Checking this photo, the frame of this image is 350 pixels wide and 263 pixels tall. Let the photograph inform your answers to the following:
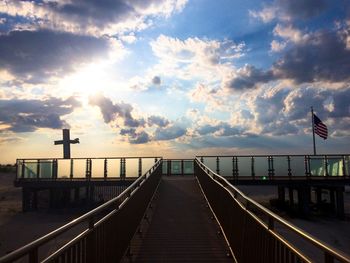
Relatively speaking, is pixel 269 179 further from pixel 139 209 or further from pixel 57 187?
pixel 139 209

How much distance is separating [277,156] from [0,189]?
1217 inches

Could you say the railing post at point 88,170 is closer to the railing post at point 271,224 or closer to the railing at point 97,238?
the railing at point 97,238

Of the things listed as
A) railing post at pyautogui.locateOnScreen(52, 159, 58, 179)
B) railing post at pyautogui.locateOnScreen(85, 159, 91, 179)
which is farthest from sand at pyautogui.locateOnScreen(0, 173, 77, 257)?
railing post at pyautogui.locateOnScreen(85, 159, 91, 179)

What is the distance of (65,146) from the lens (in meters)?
38.4

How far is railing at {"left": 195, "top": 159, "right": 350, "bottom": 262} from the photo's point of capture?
157 inches

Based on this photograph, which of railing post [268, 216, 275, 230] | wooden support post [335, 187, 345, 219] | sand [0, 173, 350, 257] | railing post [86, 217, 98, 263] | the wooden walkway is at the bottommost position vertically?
sand [0, 173, 350, 257]

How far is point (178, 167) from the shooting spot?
1300 inches

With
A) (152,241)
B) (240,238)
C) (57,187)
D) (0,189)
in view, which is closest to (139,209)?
(152,241)

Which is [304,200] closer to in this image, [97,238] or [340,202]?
[340,202]

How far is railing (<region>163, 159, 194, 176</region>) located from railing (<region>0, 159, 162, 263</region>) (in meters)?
22.4

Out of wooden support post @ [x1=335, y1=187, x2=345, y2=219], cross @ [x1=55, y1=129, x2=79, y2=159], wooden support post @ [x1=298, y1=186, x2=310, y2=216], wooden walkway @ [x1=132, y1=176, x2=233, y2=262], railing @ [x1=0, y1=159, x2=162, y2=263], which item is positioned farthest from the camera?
cross @ [x1=55, y1=129, x2=79, y2=159]

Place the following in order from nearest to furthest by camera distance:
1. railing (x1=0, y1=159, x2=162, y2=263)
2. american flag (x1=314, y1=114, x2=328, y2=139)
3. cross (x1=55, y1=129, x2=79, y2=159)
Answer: railing (x1=0, y1=159, x2=162, y2=263)
american flag (x1=314, y1=114, x2=328, y2=139)
cross (x1=55, y1=129, x2=79, y2=159)

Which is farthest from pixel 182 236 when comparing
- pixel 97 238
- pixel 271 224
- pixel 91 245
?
pixel 271 224

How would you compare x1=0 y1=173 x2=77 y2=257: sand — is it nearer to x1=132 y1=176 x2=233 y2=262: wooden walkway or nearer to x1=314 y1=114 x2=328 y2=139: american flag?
x1=132 y1=176 x2=233 y2=262: wooden walkway
